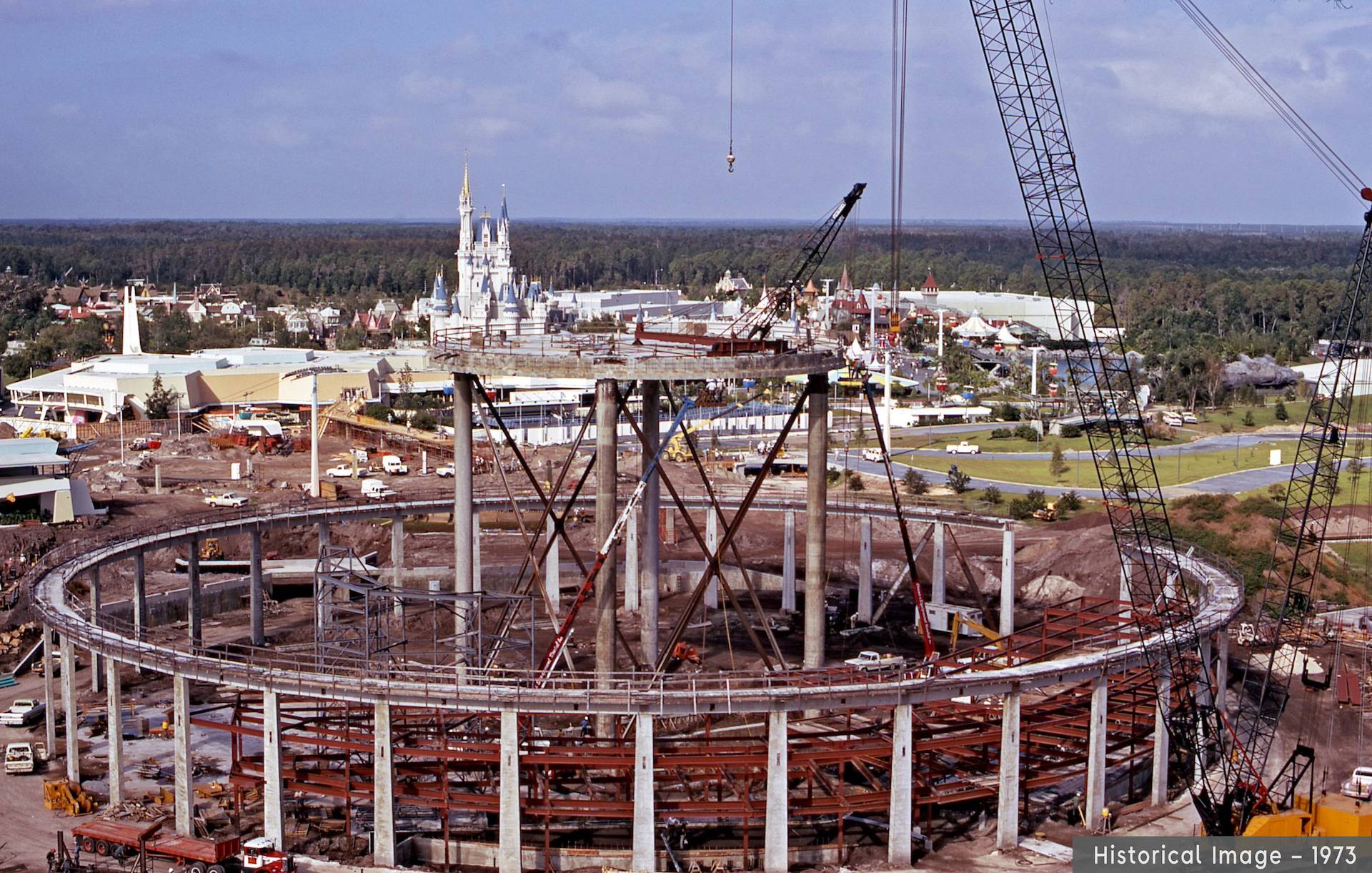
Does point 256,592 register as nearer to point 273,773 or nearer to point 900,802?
point 273,773

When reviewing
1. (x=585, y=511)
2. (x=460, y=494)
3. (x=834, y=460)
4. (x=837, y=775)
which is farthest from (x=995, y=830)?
(x=834, y=460)

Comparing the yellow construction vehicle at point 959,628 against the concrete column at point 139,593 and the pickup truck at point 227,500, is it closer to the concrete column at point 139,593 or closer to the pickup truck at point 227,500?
the concrete column at point 139,593

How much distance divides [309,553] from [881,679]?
5098 cm

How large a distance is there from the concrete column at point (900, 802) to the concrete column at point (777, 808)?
9.75 ft

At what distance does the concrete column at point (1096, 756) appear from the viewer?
1889 inches

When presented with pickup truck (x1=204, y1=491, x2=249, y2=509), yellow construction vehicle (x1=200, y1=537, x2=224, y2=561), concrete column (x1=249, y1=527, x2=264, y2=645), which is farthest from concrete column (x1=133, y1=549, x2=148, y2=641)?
pickup truck (x1=204, y1=491, x2=249, y2=509)

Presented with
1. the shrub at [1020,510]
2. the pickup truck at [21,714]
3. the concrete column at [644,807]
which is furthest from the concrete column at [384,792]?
the shrub at [1020,510]

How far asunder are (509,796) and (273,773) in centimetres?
675

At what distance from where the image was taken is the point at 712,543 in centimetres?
8169

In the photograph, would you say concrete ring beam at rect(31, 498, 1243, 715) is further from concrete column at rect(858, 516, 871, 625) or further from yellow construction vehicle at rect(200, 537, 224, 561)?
yellow construction vehicle at rect(200, 537, 224, 561)

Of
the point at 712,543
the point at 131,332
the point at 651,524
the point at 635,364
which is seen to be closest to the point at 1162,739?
the point at 651,524

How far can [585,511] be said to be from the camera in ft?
307

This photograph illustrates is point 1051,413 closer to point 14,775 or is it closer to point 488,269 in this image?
point 488,269

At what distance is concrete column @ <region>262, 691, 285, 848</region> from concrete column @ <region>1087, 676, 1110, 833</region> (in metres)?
22.9
